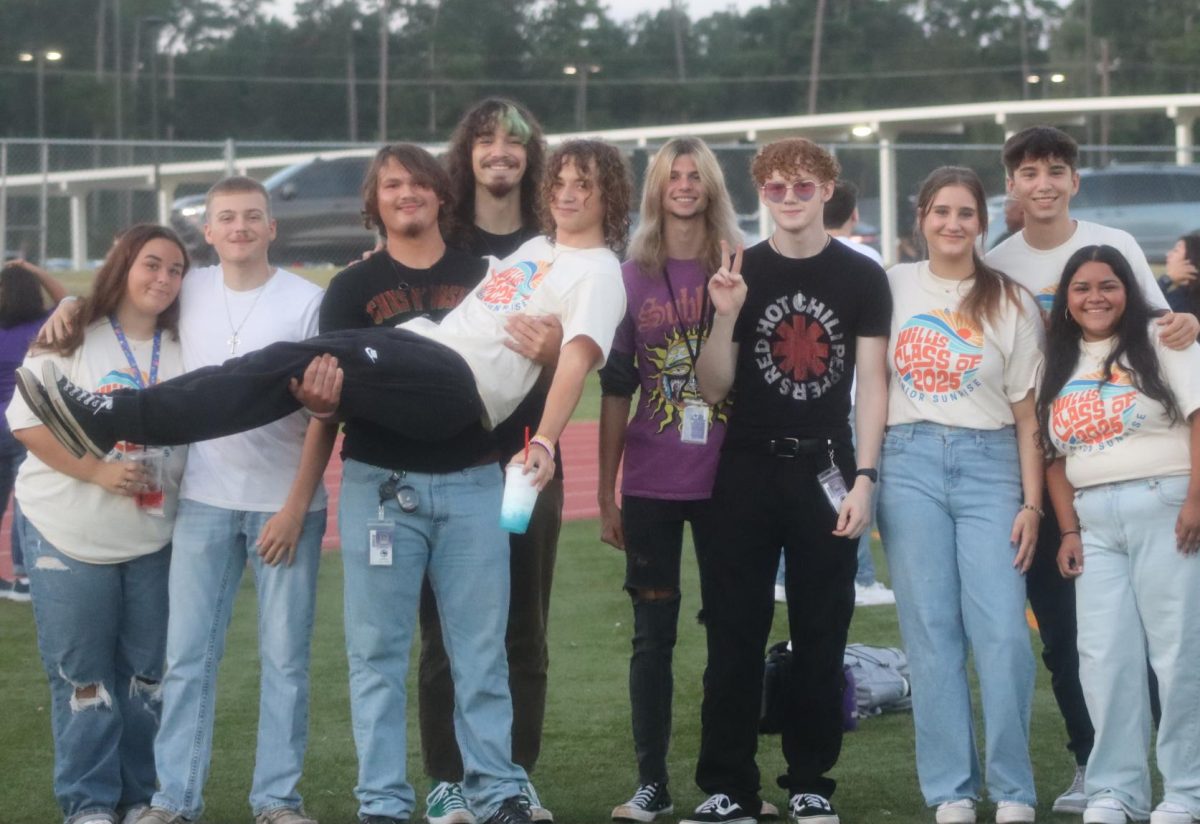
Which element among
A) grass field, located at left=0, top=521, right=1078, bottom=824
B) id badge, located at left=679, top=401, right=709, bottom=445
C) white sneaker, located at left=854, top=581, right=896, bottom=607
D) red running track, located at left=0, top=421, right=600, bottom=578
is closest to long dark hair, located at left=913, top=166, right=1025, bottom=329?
id badge, located at left=679, top=401, right=709, bottom=445

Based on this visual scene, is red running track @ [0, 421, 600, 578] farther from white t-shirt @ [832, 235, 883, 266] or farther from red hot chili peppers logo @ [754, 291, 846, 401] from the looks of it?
red hot chili peppers logo @ [754, 291, 846, 401]

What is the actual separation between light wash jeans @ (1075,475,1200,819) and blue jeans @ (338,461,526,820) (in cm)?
169

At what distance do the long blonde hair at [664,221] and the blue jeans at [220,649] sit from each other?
4.26ft

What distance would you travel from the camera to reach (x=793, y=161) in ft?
15.4

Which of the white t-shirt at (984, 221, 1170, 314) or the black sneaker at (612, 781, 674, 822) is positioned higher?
the white t-shirt at (984, 221, 1170, 314)

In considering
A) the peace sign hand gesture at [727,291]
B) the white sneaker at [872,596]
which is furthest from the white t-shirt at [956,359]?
the white sneaker at [872,596]

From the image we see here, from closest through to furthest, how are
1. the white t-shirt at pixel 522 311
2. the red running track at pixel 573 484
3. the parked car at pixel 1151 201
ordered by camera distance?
the white t-shirt at pixel 522 311
the red running track at pixel 573 484
the parked car at pixel 1151 201

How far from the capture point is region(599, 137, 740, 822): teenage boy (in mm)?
4797

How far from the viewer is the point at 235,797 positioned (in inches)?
206

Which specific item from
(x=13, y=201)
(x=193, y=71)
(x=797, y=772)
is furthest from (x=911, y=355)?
(x=193, y=71)

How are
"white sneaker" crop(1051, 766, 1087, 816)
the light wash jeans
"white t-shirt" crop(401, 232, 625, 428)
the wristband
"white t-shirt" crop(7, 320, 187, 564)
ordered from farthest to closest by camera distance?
"white sneaker" crop(1051, 766, 1087, 816) < "white t-shirt" crop(7, 320, 187, 564) < the light wash jeans < "white t-shirt" crop(401, 232, 625, 428) < the wristband

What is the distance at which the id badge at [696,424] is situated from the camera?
479 centimetres

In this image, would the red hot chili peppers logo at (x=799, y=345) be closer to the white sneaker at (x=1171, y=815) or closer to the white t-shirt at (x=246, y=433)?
the white t-shirt at (x=246, y=433)

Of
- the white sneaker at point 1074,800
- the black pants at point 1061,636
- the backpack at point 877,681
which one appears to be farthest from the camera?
the backpack at point 877,681
